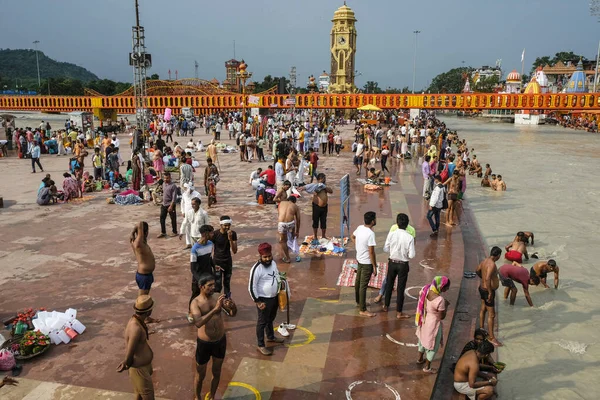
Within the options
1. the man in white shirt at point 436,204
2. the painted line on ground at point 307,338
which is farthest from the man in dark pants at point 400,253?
the man in white shirt at point 436,204

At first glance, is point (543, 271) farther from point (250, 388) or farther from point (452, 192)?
point (250, 388)

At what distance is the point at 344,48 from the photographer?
72.4 metres

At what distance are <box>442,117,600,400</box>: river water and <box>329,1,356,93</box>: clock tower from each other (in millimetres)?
52688

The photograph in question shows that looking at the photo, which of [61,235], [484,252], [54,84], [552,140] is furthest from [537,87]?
[54,84]

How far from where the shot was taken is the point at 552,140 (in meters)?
40.0

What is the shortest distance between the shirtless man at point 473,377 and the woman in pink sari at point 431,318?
13.3 inches

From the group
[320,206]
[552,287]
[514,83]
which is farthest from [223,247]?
[514,83]

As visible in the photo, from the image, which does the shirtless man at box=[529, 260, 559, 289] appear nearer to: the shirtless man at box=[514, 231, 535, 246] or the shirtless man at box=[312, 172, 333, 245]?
the shirtless man at box=[514, 231, 535, 246]

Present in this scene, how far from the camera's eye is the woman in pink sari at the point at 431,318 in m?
5.27

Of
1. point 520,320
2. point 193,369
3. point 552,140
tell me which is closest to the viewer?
point 193,369

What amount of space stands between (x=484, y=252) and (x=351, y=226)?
10.1 feet

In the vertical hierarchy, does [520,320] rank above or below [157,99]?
below

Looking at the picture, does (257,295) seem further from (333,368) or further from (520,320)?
(520,320)

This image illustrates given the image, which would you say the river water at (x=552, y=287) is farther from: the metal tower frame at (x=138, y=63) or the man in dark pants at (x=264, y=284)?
the metal tower frame at (x=138, y=63)
